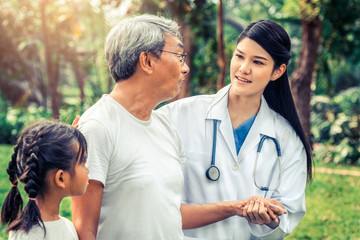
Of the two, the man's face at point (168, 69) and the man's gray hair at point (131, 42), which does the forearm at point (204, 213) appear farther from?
the man's gray hair at point (131, 42)

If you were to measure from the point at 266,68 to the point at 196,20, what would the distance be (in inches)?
284

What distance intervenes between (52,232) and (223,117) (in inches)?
53.2

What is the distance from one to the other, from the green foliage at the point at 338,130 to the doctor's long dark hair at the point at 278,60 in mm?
10370

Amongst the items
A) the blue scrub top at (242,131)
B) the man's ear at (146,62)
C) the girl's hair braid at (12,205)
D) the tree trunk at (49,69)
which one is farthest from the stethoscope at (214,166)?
the tree trunk at (49,69)

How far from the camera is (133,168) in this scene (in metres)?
1.79

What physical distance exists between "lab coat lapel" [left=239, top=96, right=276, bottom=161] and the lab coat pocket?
0.75ft

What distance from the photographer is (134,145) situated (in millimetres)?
1829

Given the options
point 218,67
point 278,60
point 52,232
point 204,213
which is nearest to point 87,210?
point 52,232

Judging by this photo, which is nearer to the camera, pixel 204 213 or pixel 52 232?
pixel 52 232

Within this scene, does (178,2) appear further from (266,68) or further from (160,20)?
(160,20)

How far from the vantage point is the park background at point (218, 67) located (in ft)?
25.2

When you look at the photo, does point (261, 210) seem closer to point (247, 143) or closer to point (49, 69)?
point (247, 143)

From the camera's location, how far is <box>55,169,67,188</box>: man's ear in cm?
162

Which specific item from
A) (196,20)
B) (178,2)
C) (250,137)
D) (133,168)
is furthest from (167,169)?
(196,20)
